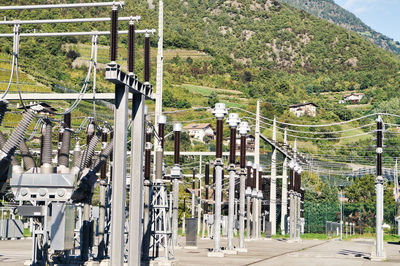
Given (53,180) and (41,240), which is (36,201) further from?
(41,240)

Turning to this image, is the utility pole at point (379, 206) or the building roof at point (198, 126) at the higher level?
the building roof at point (198, 126)

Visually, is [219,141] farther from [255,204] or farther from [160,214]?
[255,204]

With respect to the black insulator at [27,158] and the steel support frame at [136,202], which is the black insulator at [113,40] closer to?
the steel support frame at [136,202]

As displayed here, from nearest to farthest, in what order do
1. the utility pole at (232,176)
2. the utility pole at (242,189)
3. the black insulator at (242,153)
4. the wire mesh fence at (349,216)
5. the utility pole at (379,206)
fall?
the utility pole at (232,176), the utility pole at (379,206), the utility pole at (242,189), the black insulator at (242,153), the wire mesh fence at (349,216)

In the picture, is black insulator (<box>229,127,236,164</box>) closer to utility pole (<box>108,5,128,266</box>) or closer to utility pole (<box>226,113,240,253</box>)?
utility pole (<box>226,113,240,253</box>)

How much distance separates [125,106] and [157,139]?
484 inches

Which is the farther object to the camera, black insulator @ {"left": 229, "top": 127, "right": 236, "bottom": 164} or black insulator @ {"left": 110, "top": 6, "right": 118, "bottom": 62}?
black insulator @ {"left": 229, "top": 127, "right": 236, "bottom": 164}

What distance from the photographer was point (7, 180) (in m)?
19.5

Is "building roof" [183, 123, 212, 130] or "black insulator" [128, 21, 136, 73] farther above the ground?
"building roof" [183, 123, 212, 130]

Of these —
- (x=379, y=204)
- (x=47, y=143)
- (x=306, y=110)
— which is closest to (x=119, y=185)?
(x=47, y=143)

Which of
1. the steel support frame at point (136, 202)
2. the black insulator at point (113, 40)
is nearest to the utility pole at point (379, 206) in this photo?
the steel support frame at point (136, 202)

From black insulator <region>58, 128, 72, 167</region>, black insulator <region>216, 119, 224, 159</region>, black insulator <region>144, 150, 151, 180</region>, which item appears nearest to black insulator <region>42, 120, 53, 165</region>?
black insulator <region>58, 128, 72, 167</region>

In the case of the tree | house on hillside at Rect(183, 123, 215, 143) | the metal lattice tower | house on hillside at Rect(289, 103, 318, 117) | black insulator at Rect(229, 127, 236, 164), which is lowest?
the metal lattice tower

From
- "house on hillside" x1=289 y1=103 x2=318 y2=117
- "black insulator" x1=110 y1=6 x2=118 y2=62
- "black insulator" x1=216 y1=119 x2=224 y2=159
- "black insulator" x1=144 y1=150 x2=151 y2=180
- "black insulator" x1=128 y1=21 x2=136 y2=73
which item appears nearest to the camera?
"black insulator" x1=110 y1=6 x2=118 y2=62
